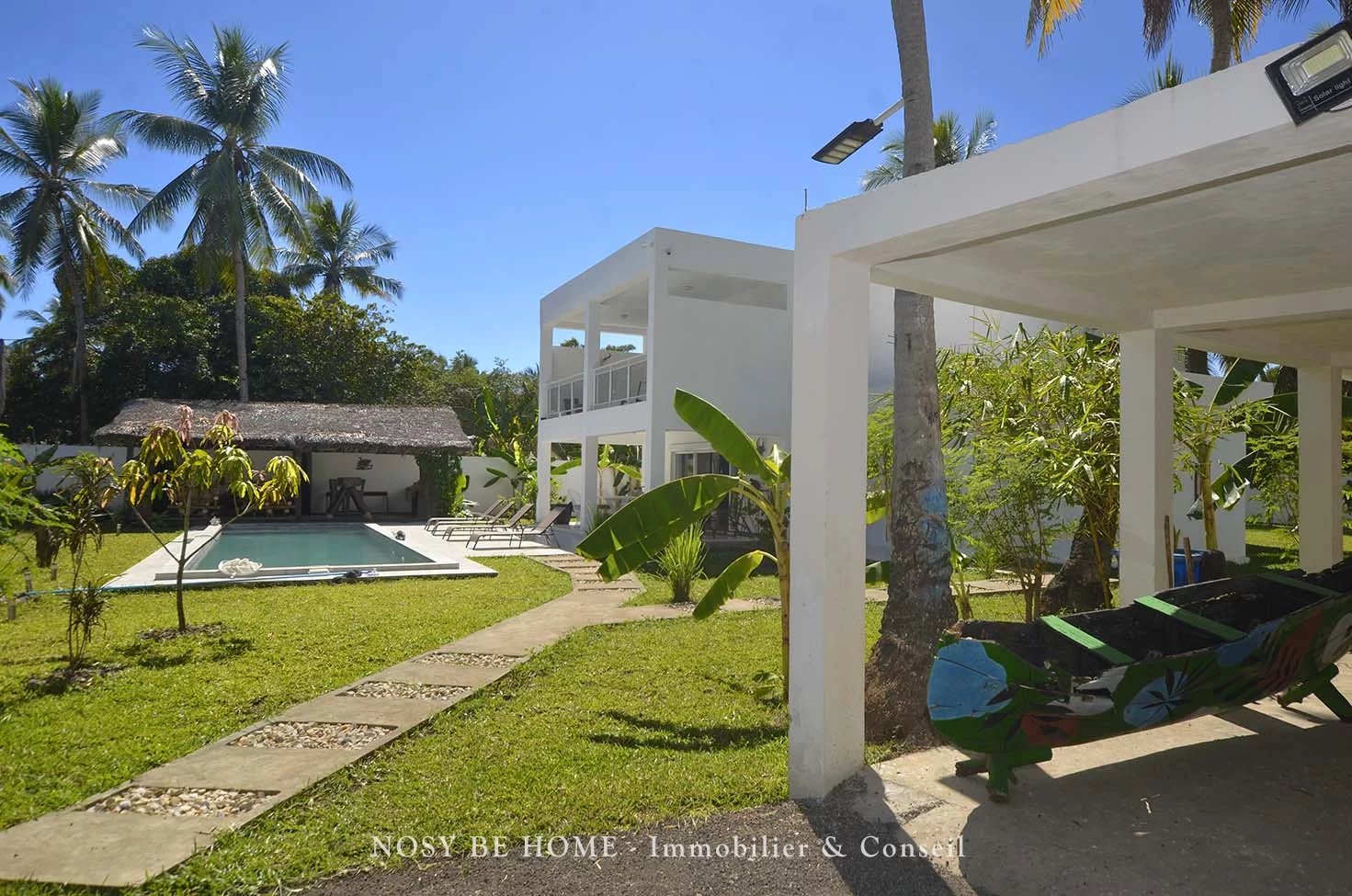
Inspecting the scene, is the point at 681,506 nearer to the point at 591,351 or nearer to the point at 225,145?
the point at 591,351

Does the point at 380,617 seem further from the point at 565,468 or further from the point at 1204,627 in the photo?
the point at 565,468

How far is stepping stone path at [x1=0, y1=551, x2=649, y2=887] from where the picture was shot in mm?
3834

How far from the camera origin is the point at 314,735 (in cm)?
566

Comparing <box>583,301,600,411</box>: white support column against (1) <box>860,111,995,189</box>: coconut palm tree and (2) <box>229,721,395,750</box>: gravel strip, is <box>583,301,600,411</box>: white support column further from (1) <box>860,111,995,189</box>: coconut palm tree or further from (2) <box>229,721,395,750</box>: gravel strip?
(2) <box>229,721,395,750</box>: gravel strip

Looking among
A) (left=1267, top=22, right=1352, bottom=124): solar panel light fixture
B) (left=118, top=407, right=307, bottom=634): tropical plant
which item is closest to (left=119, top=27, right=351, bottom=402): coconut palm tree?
(left=118, top=407, right=307, bottom=634): tropical plant

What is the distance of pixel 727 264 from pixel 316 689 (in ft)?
37.9

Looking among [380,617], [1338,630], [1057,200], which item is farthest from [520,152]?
[1338,630]

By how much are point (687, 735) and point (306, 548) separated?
15.0 m

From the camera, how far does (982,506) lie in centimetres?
727

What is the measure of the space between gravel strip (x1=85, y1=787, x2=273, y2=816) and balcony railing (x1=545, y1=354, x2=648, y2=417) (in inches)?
464

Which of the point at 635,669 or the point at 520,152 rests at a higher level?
the point at 520,152

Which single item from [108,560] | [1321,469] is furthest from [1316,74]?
[108,560]

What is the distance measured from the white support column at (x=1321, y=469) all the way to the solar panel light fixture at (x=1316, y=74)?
7.01 metres

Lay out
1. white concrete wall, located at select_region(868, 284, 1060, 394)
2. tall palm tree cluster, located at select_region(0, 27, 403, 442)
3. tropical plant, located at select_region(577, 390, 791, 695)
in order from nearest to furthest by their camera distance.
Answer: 1. tropical plant, located at select_region(577, 390, 791, 695)
2. white concrete wall, located at select_region(868, 284, 1060, 394)
3. tall palm tree cluster, located at select_region(0, 27, 403, 442)
